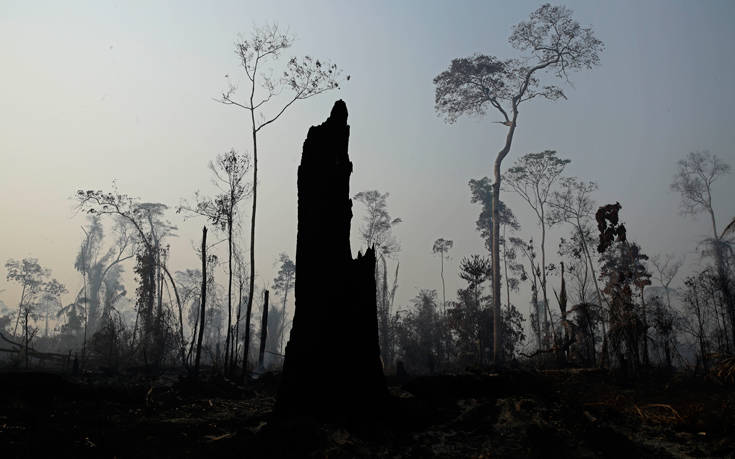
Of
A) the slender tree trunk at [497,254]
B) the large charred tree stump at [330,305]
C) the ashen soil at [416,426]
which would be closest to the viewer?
the ashen soil at [416,426]

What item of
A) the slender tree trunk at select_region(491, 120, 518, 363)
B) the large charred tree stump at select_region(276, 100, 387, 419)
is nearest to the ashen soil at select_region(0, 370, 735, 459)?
the large charred tree stump at select_region(276, 100, 387, 419)

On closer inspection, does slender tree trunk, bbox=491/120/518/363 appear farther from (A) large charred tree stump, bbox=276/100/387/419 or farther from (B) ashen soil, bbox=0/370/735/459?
(A) large charred tree stump, bbox=276/100/387/419

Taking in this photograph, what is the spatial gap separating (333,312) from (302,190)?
101 inches

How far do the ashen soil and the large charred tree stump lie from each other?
538 millimetres

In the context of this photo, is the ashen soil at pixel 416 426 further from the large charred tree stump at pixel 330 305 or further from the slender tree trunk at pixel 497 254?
the slender tree trunk at pixel 497 254

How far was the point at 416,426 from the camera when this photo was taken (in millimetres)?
7594

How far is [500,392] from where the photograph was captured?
954 centimetres

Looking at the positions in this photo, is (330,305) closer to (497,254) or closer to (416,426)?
(416,426)

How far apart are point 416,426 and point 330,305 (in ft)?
8.43

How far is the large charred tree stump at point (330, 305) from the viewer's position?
7.73 m

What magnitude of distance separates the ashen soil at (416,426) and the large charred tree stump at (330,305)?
1.77 ft

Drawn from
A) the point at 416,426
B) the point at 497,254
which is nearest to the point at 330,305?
the point at 416,426

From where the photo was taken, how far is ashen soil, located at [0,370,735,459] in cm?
645

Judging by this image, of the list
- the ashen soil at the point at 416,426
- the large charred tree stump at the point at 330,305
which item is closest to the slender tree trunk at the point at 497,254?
the ashen soil at the point at 416,426
